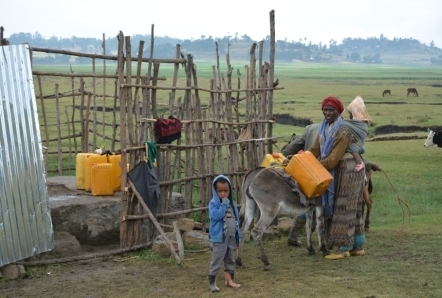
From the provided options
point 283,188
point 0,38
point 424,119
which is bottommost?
point 424,119

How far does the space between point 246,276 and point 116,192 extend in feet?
10.0

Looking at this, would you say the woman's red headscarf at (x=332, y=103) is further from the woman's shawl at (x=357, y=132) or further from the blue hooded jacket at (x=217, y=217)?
the blue hooded jacket at (x=217, y=217)

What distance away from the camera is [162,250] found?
313 inches

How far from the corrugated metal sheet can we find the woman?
121 inches

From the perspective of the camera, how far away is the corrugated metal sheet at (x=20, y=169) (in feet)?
22.8

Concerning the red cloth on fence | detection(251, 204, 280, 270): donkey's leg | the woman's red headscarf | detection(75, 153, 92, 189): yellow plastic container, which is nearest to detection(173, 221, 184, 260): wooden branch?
detection(251, 204, 280, 270): donkey's leg

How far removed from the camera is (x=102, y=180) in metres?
9.19

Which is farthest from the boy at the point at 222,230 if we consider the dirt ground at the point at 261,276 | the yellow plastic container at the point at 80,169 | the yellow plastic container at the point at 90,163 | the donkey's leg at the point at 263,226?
the yellow plastic container at the point at 80,169

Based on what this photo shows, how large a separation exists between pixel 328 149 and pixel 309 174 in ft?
1.49

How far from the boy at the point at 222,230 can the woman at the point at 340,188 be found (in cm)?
159

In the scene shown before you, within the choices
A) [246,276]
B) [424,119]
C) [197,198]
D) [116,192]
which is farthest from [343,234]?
[424,119]

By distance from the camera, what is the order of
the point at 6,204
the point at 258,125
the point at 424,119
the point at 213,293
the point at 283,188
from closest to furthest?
1. the point at 213,293
2. the point at 6,204
3. the point at 283,188
4. the point at 258,125
5. the point at 424,119

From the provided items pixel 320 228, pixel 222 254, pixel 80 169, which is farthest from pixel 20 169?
pixel 320 228

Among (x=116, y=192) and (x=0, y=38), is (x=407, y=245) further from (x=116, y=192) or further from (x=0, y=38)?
(x=0, y=38)
